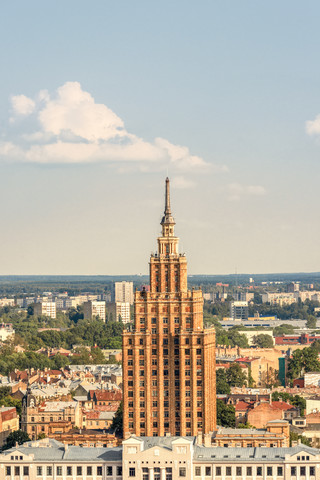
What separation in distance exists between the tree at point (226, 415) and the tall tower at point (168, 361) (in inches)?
938

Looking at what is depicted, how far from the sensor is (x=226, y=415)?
187 m

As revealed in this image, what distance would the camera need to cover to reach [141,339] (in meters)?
160

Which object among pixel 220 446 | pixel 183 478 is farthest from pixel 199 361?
pixel 183 478

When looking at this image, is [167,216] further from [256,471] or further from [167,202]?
[256,471]

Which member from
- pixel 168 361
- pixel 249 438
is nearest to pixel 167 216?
pixel 168 361

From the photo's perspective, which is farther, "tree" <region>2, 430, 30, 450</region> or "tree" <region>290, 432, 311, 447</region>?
"tree" <region>2, 430, 30, 450</region>

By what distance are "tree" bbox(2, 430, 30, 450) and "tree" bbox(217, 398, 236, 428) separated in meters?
25.8

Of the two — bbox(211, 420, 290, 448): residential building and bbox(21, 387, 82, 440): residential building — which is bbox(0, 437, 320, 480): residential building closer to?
bbox(211, 420, 290, 448): residential building

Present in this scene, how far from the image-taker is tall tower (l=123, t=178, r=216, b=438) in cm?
15738

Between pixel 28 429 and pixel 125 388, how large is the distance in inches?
1611

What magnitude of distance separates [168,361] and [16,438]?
2871cm

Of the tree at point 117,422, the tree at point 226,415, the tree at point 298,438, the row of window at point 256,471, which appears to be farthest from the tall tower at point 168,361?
the tree at point 226,415

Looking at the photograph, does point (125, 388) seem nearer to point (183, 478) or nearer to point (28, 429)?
point (183, 478)

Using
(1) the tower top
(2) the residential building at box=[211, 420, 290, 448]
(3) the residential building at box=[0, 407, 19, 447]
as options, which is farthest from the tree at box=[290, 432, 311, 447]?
(3) the residential building at box=[0, 407, 19, 447]
